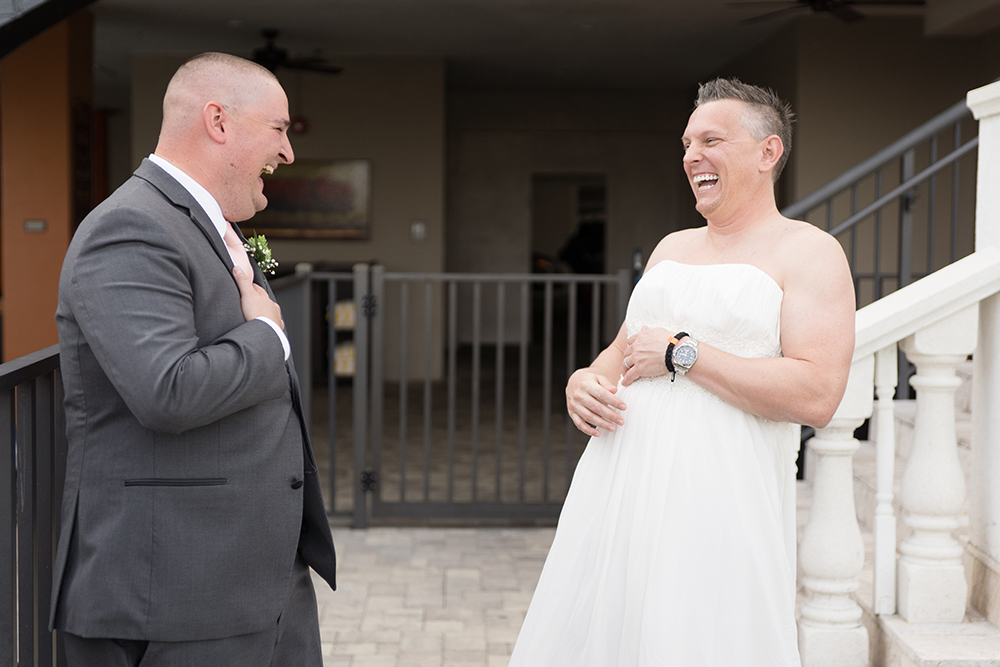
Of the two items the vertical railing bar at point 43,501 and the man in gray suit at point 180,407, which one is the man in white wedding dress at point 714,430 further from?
the vertical railing bar at point 43,501

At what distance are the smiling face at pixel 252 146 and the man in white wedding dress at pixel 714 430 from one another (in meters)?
0.66

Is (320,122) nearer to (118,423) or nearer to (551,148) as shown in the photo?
(551,148)

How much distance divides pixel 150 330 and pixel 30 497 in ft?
1.56

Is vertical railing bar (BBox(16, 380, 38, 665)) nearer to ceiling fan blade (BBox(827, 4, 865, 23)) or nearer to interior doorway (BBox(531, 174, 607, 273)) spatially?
ceiling fan blade (BBox(827, 4, 865, 23))

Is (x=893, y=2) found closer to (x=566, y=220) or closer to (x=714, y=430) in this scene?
(x=714, y=430)

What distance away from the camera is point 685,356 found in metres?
1.44

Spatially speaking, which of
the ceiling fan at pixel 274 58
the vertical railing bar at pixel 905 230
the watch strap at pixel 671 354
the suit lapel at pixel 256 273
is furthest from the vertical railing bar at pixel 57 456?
the ceiling fan at pixel 274 58

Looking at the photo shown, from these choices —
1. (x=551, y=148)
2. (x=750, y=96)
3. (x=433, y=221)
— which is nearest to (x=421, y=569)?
(x=750, y=96)

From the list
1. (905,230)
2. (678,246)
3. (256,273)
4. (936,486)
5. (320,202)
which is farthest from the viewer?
(320,202)

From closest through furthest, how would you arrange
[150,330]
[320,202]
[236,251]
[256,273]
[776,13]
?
[150,330], [236,251], [256,273], [776,13], [320,202]

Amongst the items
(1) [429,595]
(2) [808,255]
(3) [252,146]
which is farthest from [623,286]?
(3) [252,146]

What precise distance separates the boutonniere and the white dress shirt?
187 mm

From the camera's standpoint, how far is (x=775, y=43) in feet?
26.7

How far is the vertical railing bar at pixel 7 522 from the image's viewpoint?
4.06ft
